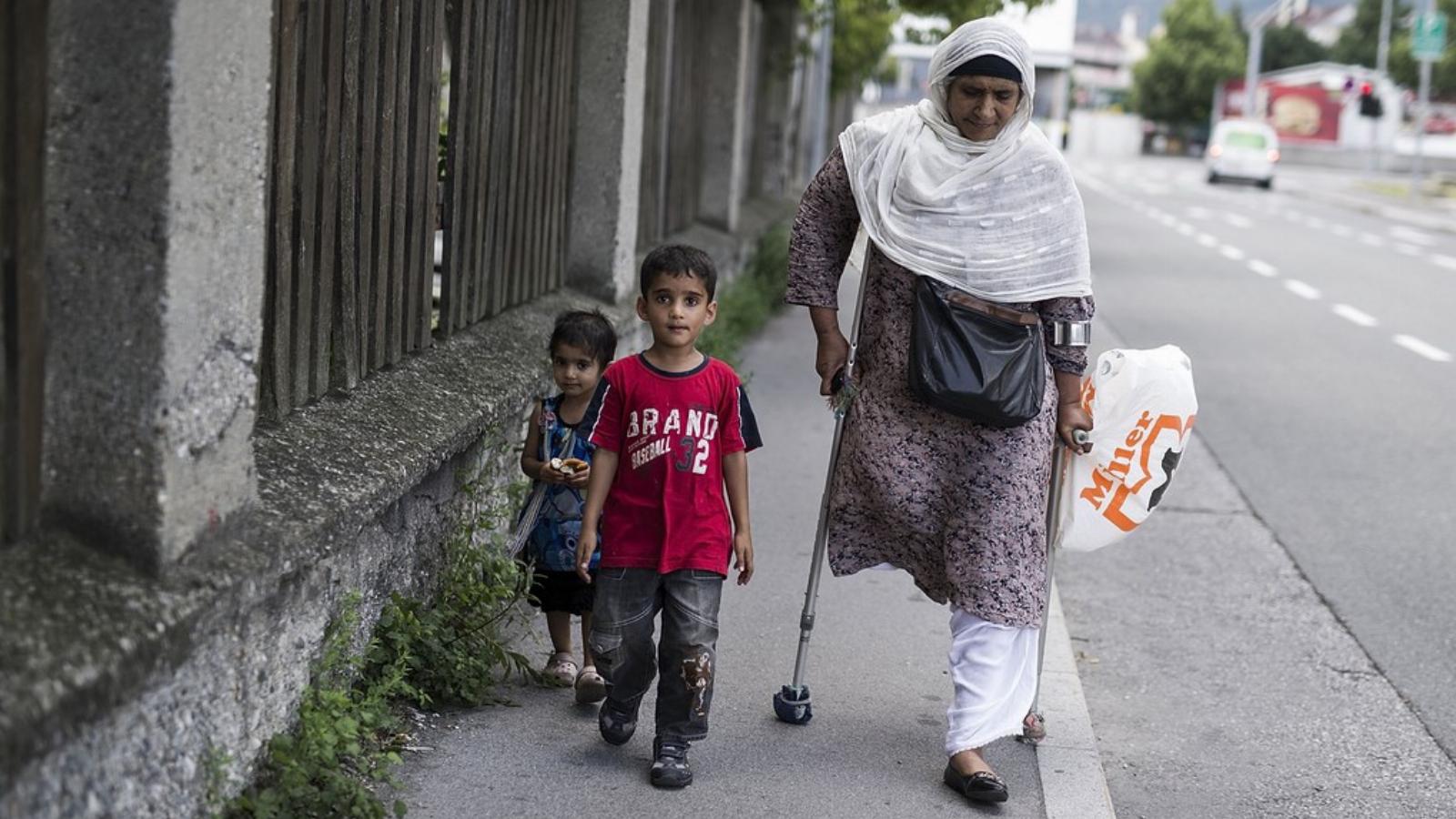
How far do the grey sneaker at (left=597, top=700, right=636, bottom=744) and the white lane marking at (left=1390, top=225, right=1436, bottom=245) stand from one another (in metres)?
26.5

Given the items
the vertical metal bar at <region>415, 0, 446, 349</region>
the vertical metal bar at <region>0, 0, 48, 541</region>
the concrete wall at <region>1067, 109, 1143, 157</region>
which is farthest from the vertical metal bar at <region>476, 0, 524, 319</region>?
Result: the concrete wall at <region>1067, 109, 1143, 157</region>

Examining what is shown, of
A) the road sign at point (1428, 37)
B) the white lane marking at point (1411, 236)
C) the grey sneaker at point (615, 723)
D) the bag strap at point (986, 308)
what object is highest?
the road sign at point (1428, 37)

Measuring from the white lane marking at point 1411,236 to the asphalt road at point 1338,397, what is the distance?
481mm

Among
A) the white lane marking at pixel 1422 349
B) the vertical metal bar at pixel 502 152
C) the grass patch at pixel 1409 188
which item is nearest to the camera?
the vertical metal bar at pixel 502 152

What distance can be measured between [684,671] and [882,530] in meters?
0.66

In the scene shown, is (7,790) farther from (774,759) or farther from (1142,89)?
(1142,89)

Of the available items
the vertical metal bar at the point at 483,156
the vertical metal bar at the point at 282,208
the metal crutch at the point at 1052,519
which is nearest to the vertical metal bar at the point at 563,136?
the vertical metal bar at the point at 483,156

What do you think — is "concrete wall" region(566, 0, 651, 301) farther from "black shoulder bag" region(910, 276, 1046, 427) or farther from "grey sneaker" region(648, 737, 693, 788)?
"grey sneaker" region(648, 737, 693, 788)

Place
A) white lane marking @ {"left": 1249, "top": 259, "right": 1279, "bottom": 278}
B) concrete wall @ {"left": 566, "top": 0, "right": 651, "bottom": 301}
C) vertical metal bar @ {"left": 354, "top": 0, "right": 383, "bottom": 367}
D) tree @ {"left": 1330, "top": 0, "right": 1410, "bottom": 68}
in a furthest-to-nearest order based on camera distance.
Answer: tree @ {"left": 1330, "top": 0, "right": 1410, "bottom": 68} < white lane marking @ {"left": 1249, "top": 259, "right": 1279, "bottom": 278} < concrete wall @ {"left": 566, "top": 0, "right": 651, "bottom": 301} < vertical metal bar @ {"left": 354, "top": 0, "right": 383, "bottom": 367}

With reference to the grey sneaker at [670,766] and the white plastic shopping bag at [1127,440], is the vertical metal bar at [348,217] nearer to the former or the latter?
the grey sneaker at [670,766]

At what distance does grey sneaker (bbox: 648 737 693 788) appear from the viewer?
424 cm

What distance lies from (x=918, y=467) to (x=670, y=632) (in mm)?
690

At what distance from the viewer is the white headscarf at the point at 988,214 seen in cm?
436

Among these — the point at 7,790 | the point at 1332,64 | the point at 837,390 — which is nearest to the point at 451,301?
the point at 837,390
